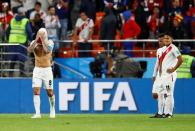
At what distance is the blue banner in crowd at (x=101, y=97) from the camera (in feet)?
85.1

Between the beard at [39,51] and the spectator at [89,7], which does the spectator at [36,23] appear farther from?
the beard at [39,51]

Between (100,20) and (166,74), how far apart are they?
821 centimetres

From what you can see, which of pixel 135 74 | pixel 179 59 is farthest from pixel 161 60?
pixel 135 74

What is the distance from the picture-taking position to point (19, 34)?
27484 millimetres

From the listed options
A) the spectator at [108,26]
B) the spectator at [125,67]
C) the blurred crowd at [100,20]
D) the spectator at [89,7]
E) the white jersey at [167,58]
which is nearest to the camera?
the white jersey at [167,58]

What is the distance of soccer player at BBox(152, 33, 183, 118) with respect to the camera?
827 inches

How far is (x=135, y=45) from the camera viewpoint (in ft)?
91.7

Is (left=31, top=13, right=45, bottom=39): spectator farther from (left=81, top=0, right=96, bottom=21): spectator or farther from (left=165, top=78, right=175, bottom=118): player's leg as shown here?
(left=165, top=78, right=175, bottom=118): player's leg

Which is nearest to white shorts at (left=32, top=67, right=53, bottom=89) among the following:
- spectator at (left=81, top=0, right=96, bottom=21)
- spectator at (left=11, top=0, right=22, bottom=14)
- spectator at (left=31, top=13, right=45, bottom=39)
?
spectator at (left=31, top=13, right=45, bottom=39)

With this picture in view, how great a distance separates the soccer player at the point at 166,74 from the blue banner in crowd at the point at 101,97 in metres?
4.76

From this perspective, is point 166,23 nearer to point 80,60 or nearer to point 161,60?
point 80,60

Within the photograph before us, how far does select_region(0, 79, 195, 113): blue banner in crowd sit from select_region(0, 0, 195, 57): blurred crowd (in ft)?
6.16

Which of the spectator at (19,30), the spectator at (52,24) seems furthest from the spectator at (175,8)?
the spectator at (19,30)

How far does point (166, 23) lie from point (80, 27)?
3.16 meters
